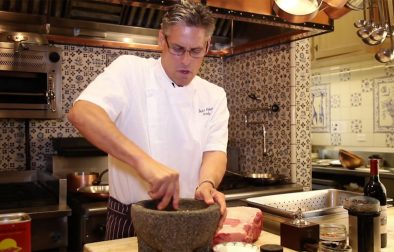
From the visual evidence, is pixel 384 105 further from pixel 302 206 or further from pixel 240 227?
pixel 240 227

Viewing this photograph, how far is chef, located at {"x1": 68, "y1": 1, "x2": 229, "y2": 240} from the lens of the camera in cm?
132

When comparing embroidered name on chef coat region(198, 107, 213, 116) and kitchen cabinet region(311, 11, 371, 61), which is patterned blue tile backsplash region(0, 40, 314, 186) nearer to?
kitchen cabinet region(311, 11, 371, 61)

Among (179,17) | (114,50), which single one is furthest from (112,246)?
(114,50)

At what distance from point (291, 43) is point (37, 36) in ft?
6.10

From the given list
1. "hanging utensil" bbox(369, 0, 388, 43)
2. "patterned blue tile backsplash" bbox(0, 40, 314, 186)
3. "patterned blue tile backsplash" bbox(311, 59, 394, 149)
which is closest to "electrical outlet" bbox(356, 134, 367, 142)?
"patterned blue tile backsplash" bbox(311, 59, 394, 149)

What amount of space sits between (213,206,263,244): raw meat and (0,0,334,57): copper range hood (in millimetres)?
1320

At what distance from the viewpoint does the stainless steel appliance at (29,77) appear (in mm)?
2680

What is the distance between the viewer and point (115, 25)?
3.19 metres

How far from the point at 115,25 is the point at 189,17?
2.04 m

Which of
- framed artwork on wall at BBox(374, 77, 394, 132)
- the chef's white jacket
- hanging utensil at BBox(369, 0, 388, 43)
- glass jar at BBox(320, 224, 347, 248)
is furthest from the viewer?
framed artwork on wall at BBox(374, 77, 394, 132)

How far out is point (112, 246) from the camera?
127cm

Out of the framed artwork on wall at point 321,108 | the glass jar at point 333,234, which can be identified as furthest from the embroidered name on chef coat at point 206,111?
the framed artwork on wall at point 321,108

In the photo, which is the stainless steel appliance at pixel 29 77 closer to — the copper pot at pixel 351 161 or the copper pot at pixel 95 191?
the copper pot at pixel 95 191

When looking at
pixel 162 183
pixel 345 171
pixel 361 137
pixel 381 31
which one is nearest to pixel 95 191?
pixel 162 183
